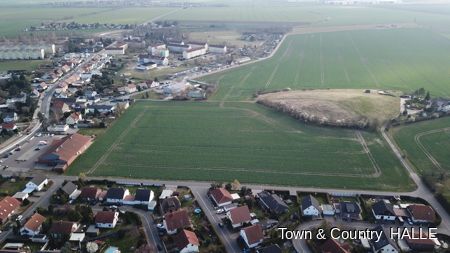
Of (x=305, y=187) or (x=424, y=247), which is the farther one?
(x=305, y=187)

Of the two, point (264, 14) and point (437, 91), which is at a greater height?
point (264, 14)

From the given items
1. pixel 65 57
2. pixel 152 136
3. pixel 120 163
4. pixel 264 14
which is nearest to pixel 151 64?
pixel 65 57

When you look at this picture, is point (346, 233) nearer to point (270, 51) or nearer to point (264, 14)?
point (270, 51)

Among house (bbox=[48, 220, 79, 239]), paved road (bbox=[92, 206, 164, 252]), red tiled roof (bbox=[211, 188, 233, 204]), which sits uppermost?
red tiled roof (bbox=[211, 188, 233, 204])

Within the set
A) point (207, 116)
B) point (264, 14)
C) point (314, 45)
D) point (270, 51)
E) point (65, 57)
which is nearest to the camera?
point (207, 116)

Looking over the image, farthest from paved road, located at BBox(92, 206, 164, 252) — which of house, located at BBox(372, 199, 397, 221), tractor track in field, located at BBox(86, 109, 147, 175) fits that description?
house, located at BBox(372, 199, 397, 221)

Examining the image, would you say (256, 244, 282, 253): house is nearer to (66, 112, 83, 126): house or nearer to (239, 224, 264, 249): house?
(239, 224, 264, 249): house
